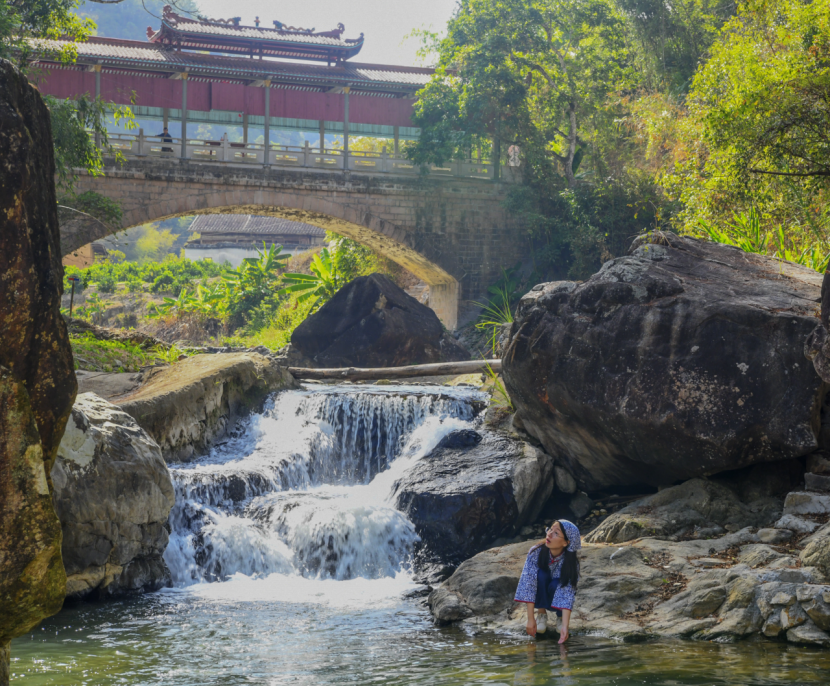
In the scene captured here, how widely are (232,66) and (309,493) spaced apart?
1727 centimetres

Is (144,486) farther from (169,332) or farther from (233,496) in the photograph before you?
(169,332)

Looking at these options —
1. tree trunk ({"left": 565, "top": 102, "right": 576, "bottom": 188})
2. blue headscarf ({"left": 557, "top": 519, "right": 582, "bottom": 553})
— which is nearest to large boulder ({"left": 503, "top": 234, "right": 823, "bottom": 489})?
blue headscarf ({"left": 557, "top": 519, "right": 582, "bottom": 553})

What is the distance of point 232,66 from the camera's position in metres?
23.5

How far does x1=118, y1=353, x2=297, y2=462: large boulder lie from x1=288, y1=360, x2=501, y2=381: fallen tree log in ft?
1.43

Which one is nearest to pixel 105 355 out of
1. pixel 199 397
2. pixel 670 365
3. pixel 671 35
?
pixel 199 397

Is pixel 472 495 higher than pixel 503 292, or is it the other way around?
pixel 503 292

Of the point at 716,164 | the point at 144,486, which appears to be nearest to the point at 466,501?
the point at 144,486

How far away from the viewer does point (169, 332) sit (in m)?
29.8

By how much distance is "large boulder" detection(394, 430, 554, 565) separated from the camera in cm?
887

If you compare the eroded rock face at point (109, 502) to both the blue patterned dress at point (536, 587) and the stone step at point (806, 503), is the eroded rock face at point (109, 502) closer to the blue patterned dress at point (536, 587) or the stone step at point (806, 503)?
the blue patterned dress at point (536, 587)

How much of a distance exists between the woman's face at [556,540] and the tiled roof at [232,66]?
2046 centimetres

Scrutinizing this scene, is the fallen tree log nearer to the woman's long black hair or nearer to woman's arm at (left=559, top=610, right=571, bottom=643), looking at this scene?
the woman's long black hair

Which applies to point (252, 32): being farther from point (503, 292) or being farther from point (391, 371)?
point (391, 371)

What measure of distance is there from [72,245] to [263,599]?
1525cm
